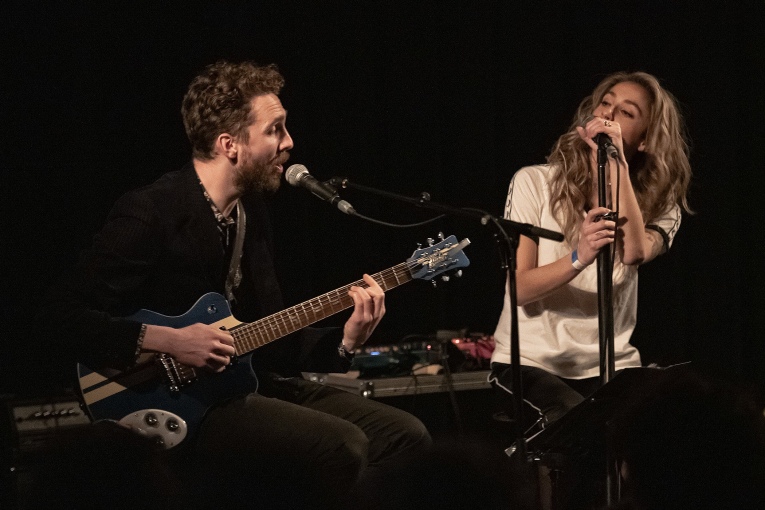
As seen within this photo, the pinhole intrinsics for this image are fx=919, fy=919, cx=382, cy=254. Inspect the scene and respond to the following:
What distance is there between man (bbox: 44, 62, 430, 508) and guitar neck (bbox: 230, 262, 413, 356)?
2.6 inches

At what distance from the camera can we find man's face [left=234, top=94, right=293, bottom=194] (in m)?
3.51

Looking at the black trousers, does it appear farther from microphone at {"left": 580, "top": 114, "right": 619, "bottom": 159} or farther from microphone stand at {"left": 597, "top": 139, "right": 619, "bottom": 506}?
microphone at {"left": 580, "top": 114, "right": 619, "bottom": 159}

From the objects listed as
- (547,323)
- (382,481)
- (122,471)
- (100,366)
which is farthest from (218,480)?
(547,323)

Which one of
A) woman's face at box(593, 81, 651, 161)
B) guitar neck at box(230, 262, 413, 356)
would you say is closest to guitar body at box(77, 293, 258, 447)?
guitar neck at box(230, 262, 413, 356)

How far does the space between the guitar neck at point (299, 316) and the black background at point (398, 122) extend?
917 mm

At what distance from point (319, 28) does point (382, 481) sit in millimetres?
3702

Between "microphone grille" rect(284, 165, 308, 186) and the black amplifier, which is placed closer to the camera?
"microphone grille" rect(284, 165, 308, 186)

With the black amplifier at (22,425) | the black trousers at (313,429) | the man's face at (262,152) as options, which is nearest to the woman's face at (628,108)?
the man's face at (262,152)

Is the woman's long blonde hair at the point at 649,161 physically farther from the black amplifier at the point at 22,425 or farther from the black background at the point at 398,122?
the black amplifier at the point at 22,425

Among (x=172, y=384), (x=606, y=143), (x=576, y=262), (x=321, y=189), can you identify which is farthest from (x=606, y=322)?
(x=172, y=384)

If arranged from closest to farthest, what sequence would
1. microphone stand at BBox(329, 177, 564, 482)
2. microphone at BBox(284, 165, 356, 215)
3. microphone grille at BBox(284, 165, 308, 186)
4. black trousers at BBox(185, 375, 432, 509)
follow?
microphone stand at BBox(329, 177, 564, 482)
microphone at BBox(284, 165, 356, 215)
microphone grille at BBox(284, 165, 308, 186)
black trousers at BBox(185, 375, 432, 509)

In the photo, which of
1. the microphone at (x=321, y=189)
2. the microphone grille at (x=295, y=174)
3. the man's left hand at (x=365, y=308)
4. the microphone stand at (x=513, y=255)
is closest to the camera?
the microphone stand at (x=513, y=255)

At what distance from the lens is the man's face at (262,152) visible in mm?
3514

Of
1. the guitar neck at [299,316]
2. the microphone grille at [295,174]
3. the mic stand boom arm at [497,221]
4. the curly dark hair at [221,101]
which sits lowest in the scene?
the guitar neck at [299,316]
